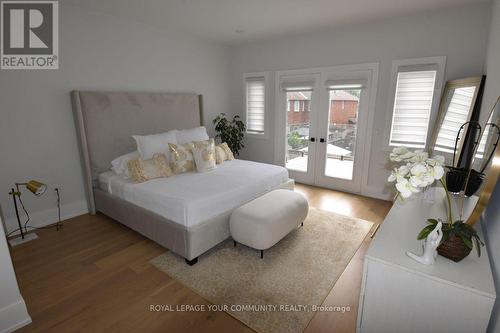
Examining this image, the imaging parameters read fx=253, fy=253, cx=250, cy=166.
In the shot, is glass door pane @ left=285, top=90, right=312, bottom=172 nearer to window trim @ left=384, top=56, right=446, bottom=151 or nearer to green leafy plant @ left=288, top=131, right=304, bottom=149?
green leafy plant @ left=288, top=131, right=304, bottom=149

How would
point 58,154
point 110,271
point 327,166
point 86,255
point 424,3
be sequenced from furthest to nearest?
1. point 327,166
2. point 58,154
3. point 424,3
4. point 86,255
5. point 110,271

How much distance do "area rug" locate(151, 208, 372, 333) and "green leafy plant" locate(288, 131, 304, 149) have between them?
2034mm

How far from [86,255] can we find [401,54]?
452 cm

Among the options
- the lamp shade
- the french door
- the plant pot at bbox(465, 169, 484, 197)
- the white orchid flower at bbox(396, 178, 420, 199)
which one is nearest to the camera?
the white orchid flower at bbox(396, 178, 420, 199)

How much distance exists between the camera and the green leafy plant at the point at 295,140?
4683 mm

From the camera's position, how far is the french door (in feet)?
13.0

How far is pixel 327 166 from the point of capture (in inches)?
175

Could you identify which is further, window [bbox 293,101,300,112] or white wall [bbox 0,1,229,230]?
window [bbox 293,101,300,112]

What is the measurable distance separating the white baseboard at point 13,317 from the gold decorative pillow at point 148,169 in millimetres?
1471

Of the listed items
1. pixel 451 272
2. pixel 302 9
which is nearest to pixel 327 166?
pixel 302 9

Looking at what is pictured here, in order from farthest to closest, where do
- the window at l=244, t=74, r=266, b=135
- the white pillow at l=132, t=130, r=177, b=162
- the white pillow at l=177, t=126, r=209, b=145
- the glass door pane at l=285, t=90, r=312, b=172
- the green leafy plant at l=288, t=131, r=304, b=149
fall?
the window at l=244, t=74, r=266, b=135 → the green leafy plant at l=288, t=131, r=304, b=149 → the glass door pane at l=285, t=90, r=312, b=172 → the white pillow at l=177, t=126, r=209, b=145 → the white pillow at l=132, t=130, r=177, b=162

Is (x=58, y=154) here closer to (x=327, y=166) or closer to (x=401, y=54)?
(x=327, y=166)

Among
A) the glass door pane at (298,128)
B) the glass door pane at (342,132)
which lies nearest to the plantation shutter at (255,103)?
the glass door pane at (298,128)

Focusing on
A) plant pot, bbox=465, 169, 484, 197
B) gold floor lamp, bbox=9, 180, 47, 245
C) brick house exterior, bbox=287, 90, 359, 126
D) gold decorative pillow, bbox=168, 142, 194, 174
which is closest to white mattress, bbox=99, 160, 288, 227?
gold decorative pillow, bbox=168, 142, 194, 174
